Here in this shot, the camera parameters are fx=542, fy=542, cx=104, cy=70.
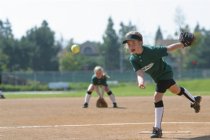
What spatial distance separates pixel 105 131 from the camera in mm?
10969

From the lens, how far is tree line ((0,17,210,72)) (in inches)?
3954

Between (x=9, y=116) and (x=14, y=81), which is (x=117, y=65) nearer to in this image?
(x=14, y=81)

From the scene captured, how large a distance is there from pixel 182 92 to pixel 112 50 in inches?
4432

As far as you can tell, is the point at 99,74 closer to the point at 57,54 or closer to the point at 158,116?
the point at 158,116

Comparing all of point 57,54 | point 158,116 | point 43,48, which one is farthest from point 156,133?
point 57,54

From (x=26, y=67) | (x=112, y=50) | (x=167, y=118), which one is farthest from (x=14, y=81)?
(x=167, y=118)

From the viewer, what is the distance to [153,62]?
417 inches

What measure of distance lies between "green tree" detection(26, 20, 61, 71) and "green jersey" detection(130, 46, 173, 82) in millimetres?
93832

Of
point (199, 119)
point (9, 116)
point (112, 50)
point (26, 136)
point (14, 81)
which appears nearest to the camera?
point (26, 136)

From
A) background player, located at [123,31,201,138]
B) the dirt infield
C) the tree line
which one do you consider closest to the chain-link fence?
the tree line

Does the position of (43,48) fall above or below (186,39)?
above

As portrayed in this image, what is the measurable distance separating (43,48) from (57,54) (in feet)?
17.2

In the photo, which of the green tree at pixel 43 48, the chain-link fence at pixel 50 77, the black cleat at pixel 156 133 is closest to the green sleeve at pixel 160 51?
the black cleat at pixel 156 133

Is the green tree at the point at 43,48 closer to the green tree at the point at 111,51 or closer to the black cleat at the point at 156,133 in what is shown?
the green tree at the point at 111,51
